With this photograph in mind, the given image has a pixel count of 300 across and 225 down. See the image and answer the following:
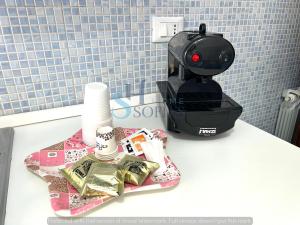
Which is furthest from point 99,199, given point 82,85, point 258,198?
point 82,85

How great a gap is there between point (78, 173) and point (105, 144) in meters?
0.11

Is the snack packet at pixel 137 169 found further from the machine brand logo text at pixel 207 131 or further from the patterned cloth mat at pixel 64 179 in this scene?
the machine brand logo text at pixel 207 131

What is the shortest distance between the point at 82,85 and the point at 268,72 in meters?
0.94

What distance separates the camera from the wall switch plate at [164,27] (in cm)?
87

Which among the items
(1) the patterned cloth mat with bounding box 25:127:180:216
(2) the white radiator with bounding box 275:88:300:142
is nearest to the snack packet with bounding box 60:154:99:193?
(1) the patterned cloth mat with bounding box 25:127:180:216

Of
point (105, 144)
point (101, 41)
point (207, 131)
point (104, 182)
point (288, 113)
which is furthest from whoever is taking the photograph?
point (288, 113)

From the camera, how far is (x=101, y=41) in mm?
814

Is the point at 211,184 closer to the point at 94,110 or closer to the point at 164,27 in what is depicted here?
the point at 94,110

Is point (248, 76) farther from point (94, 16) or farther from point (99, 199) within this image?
point (99, 199)

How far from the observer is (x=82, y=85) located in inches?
33.3

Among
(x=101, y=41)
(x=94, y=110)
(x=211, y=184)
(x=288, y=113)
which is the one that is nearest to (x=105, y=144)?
(x=94, y=110)

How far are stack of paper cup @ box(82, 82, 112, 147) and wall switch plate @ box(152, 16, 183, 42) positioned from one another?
37 centimetres

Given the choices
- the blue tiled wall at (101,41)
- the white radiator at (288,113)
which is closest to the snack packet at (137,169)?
the blue tiled wall at (101,41)

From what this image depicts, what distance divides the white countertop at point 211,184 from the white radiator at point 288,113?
2.33 ft
